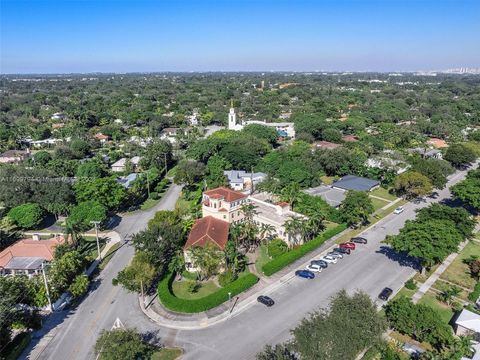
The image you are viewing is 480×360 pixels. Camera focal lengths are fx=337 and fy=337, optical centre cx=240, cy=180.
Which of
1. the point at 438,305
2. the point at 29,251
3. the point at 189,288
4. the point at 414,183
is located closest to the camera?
the point at 438,305

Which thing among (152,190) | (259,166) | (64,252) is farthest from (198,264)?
(259,166)

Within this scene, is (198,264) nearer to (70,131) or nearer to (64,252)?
(64,252)

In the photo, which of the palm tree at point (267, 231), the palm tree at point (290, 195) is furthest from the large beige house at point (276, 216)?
the palm tree at point (290, 195)

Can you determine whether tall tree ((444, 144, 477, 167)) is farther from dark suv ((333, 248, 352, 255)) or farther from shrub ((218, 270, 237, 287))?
shrub ((218, 270, 237, 287))

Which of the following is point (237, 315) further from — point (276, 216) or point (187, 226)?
point (276, 216)

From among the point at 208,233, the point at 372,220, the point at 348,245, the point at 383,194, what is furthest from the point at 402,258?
the point at 383,194

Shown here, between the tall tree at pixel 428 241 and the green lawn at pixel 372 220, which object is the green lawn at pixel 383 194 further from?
the tall tree at pixel 428 241
